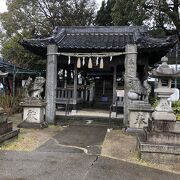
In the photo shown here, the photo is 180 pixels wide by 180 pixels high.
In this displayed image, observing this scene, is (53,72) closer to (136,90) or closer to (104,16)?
(136,90)

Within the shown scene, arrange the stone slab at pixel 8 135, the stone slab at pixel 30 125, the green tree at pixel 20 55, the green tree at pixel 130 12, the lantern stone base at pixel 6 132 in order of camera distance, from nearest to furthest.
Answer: the stone slab at pixel 8 135 → the lantern stone base at pixel 6 132 → the stone slab at pixel 30 125 → the green tree at pixel 130 12 → the green tree at pixel 20 55

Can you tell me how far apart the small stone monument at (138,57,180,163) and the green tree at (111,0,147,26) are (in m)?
14.1

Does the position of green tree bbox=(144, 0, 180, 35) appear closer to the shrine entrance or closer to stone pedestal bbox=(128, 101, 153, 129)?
the shrine entrance

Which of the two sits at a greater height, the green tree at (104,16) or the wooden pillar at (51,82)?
the green tree at (104,16)

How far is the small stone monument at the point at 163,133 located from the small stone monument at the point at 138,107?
3969 mm

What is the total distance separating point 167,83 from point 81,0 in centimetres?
2471

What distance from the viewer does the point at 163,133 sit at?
325 inches

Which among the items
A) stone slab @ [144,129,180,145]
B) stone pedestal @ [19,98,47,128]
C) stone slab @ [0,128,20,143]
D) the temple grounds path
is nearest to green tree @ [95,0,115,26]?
stone pedestal @ [19,98,47,128]

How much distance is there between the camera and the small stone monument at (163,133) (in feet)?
25.9

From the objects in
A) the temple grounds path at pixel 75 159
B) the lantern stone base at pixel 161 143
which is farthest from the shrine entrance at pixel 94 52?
the lantern stone base at pixel 161 143

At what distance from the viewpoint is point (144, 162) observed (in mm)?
7836

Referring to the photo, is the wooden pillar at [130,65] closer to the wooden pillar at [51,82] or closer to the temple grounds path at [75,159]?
the temple grounds path at [75,159]

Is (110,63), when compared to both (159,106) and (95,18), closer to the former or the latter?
(159,106)

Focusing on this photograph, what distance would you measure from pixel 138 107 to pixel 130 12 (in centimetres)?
1131
